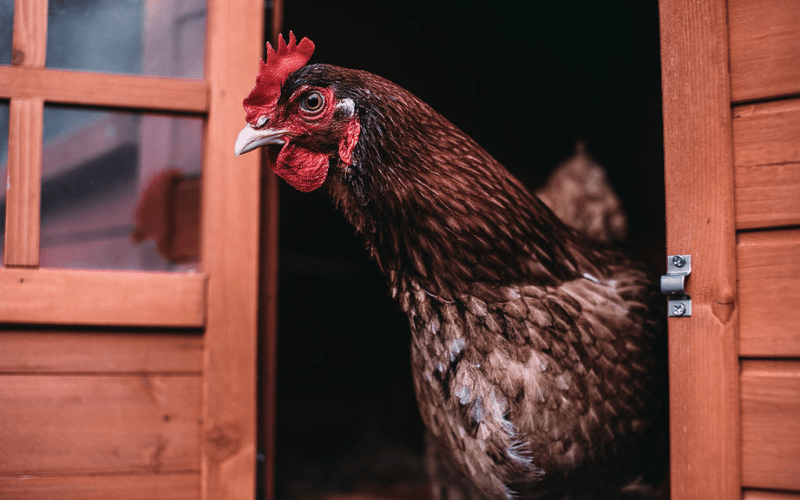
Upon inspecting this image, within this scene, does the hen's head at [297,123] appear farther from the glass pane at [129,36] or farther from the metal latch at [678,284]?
the metal latch at [678,284]

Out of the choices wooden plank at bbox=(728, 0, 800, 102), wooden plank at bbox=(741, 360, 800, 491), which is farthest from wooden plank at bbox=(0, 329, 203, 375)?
wooden plank at bbox=(728, 0, 800, 102)

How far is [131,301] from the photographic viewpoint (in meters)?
1.47

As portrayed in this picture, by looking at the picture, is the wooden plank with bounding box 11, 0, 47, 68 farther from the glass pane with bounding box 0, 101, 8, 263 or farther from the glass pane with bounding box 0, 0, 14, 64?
the glass pane with bounding box 0, 101, 8, 263

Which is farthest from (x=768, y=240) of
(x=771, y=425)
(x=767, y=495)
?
(x=767, y=495)

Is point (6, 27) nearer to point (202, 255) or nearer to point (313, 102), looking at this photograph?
point (202, 255)

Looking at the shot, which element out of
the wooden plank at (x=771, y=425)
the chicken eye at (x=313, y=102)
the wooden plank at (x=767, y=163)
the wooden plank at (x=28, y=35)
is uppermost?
the wooden plank at (x=28, y=35)

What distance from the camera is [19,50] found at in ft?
4.73

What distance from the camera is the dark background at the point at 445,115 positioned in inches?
109

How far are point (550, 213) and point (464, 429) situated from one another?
585 millimetres

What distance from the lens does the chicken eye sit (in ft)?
3.94

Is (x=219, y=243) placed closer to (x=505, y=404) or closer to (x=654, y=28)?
(x=505, y=404)

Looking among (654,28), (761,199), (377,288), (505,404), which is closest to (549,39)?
(654,28)

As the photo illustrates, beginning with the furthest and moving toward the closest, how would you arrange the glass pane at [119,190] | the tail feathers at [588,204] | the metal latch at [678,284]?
the tail feathers at [588,204] < the glass pane at [119,190] < the metal latch at [678,284]

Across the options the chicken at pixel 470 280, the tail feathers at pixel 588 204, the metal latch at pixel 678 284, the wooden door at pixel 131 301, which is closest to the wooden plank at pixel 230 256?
the wooden door at pixel 131 301
